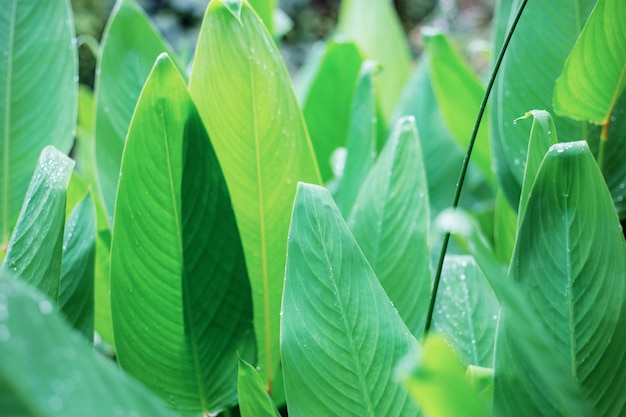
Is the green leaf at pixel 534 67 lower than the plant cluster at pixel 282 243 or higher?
higher

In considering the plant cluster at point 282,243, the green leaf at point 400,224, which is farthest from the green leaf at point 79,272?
the green leaf at point 400,224

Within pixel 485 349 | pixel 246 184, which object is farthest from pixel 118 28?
pixel 485 349

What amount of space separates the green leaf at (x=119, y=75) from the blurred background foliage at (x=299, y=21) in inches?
142

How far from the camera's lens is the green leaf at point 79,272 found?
57cm

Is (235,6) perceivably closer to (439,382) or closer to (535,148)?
(535,148)

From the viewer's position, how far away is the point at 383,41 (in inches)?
45.7

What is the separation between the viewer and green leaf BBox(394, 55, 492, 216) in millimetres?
Result: 1001

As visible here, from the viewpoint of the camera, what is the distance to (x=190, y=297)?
542 mm

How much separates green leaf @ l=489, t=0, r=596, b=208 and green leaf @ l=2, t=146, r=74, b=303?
1.35 ft

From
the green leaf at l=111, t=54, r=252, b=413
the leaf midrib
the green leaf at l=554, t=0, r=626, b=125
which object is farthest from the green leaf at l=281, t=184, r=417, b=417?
the leaf midrib

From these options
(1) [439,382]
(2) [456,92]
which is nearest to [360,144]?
(2) [456,92]

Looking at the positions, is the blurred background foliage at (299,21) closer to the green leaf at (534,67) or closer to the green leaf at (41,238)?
the green leaf at (534,67)

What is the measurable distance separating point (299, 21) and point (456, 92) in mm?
5053

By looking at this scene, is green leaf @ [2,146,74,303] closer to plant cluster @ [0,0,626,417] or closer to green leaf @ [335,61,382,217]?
plant cluster @ [0,0,626,417]
